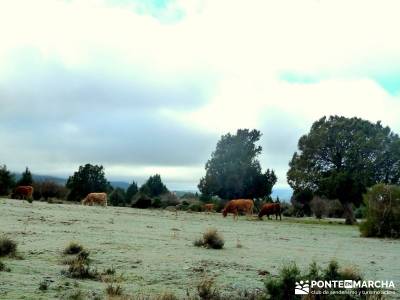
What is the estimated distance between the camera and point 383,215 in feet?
120

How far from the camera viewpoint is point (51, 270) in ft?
45.0

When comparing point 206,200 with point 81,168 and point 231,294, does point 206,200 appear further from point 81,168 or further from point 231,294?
point 231,294

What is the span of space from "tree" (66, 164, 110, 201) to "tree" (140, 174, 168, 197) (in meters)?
19.0

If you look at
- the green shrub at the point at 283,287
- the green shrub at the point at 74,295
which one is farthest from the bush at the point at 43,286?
the green shrub at the point at 283,287

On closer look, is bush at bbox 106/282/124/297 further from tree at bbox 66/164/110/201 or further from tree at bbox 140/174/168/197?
tree at bbox 140/174/168/197

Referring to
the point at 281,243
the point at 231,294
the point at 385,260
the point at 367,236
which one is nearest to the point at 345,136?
the point at 367,236

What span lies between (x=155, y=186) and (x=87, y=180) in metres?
25.6

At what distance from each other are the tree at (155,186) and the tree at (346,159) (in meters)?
58.4

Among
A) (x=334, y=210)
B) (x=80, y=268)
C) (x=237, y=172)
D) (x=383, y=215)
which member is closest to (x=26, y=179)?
(x=237, y=172)

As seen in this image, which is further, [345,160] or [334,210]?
[334,210]

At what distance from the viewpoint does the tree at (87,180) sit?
95.4m

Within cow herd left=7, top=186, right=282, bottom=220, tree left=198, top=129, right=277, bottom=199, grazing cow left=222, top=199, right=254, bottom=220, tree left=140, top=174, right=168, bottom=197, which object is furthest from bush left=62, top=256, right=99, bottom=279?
tree left=140, top=174, right=168, bottom=197

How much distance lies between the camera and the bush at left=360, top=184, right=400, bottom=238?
3634cm

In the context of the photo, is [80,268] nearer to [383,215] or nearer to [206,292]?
[206,292]
